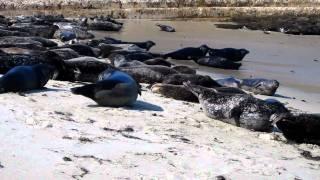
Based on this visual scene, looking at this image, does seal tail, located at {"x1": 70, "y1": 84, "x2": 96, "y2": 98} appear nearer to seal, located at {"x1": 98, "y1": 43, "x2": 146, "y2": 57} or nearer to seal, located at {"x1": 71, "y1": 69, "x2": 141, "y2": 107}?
seal, located at {"x1": 71, "y1": 69, "x2": 141, "y2": 107}

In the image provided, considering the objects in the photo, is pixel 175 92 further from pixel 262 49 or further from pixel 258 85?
pixel 262 49

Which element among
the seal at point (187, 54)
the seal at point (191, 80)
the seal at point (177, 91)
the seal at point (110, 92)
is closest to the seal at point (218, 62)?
the seal at point (187, 54)

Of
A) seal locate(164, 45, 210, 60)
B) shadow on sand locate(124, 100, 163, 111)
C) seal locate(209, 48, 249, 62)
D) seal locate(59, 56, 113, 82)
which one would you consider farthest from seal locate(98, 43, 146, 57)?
shadow on sand locate(124, 100, 163, 111)

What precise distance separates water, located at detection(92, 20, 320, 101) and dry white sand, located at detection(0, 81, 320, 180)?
4.13m

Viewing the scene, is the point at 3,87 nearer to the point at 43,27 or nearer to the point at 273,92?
the point at 273,92

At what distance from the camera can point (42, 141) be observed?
4.48m

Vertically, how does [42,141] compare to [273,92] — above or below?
above

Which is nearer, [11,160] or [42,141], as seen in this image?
[11,160]

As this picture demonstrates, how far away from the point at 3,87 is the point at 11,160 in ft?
8.69

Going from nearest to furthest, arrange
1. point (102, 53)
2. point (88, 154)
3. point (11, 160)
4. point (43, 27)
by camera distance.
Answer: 1. point (11, 160)
2. point (88, 154)
3. point (102, 53)
4. point (43, 27)

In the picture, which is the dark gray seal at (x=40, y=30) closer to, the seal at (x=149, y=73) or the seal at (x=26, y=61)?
the seal at (x=149, y=73)

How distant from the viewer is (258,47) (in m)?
17.4

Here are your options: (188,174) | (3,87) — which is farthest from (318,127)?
(3,87)

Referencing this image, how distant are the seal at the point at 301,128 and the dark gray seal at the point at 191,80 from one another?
2699mm
